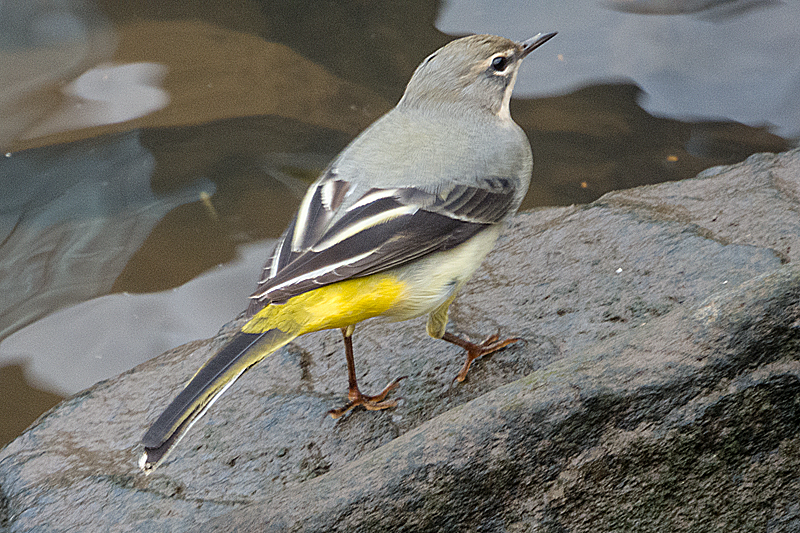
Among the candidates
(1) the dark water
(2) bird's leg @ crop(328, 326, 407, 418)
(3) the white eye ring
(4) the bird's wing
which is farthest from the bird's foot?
(1) the dark water

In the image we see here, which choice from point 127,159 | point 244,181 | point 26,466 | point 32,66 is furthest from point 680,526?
point 32,66

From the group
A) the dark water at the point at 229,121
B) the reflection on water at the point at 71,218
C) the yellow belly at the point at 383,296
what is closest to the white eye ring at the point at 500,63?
the yellow belly at the point at 383,296

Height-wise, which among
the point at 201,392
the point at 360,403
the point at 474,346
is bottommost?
the point at 360,403

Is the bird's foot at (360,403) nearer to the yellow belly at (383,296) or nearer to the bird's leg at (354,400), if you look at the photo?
the bird's leg at (354,400)

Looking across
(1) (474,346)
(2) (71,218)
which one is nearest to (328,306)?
(1) (474,346)

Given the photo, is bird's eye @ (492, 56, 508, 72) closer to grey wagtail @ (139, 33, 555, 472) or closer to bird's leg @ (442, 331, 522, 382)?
grey wagtail @ (139, 33, 555, 472)

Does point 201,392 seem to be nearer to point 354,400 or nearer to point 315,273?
point 315,273
